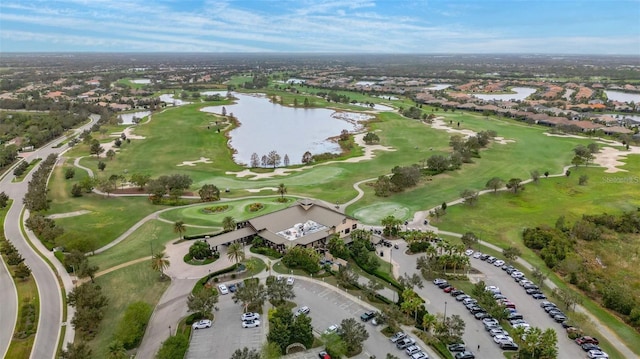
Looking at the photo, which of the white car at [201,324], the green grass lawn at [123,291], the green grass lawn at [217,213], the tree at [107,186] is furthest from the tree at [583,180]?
the tree at [107,186]

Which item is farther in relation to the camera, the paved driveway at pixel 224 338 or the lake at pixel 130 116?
the lake at pixel 130 116

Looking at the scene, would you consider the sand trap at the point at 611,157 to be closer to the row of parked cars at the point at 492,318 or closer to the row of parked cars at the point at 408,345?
the row of parked cars at the point at 492,318

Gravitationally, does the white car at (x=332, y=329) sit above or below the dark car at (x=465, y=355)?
above

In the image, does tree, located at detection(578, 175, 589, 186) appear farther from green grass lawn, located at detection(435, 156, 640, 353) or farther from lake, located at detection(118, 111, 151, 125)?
lake, located at detection(118, 111, 151, 125)

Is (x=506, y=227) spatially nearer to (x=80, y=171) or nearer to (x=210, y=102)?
(x=80, y=171)

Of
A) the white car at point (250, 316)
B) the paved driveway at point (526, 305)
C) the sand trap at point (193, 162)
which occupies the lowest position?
the paved driveway at point (526, 305)

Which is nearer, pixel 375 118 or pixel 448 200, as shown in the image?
pixel 448 200

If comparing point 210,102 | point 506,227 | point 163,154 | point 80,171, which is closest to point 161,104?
point 210,102

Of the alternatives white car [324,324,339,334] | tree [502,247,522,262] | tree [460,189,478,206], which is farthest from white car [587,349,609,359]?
tree [460,189,478,206]
